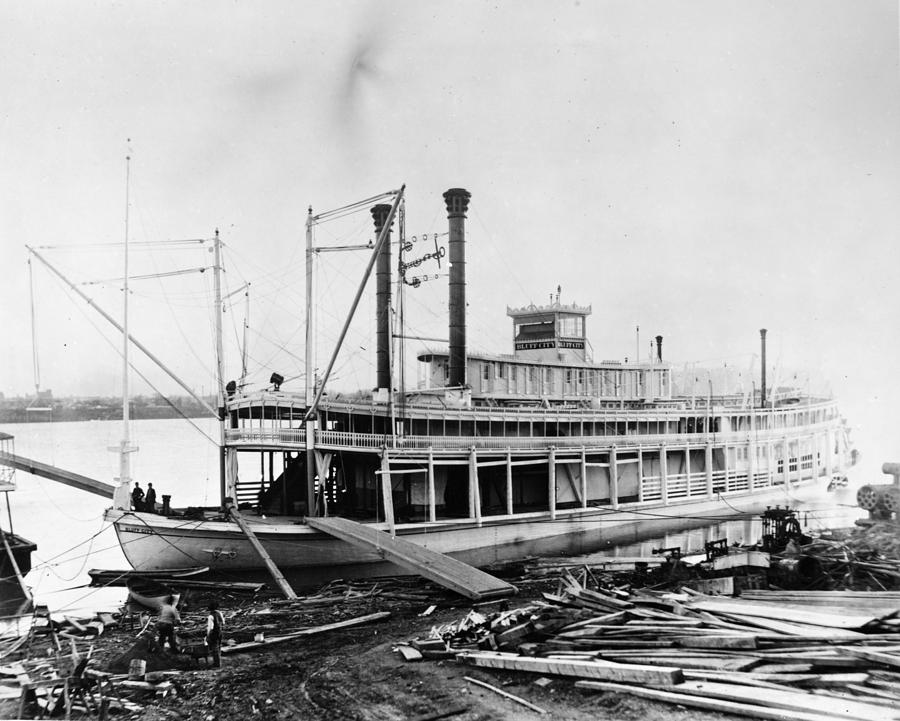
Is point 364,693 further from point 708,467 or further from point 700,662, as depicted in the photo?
point 708,467

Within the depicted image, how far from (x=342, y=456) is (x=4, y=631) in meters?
13.0

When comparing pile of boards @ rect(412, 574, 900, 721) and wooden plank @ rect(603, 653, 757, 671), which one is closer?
pile of boards @ rect(412, 574, 900, 721)

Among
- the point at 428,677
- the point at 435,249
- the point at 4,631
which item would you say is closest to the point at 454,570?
the point at 428,677

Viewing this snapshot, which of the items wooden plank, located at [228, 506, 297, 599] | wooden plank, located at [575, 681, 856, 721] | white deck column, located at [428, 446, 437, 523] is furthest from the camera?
white deck column, located at [428, 446, 437, 523]

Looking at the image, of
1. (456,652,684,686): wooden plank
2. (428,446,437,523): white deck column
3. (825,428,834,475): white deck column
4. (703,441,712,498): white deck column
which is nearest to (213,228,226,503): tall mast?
(428,446,437,523): white deck column

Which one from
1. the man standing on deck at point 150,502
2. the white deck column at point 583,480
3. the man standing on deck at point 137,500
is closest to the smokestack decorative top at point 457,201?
the white deck column at point 583,480

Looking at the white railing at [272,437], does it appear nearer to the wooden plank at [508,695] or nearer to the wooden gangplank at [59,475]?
the wooden gangplank at [59,475]

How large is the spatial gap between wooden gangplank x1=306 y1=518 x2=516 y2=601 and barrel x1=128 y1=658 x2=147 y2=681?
23.7 ft

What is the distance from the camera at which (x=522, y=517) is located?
2697 cm

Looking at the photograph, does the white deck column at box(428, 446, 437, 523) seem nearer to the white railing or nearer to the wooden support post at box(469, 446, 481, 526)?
the wooden support post at box(469, 446, 481, 526)

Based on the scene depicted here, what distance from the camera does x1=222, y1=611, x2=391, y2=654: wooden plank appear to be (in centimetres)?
1298

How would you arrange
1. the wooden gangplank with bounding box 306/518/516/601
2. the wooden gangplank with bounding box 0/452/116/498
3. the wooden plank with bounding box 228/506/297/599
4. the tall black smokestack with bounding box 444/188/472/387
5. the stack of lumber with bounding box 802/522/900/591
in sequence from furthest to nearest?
the tall black smokestack with bounding box 444/188/472/387 → the wooden gangplank with bounding box 0/452/116/498 → the wooden plank with bounding box 228/506/297/599 → the wooden gangplank with bounding box 306/518/516/601 → the stack of lumber with bounding box 802/522/900/591

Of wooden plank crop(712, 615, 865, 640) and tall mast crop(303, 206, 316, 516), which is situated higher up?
tall mast crop(303, 206, 316, 516)

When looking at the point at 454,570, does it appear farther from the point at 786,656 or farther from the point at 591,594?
the point at 786,656
